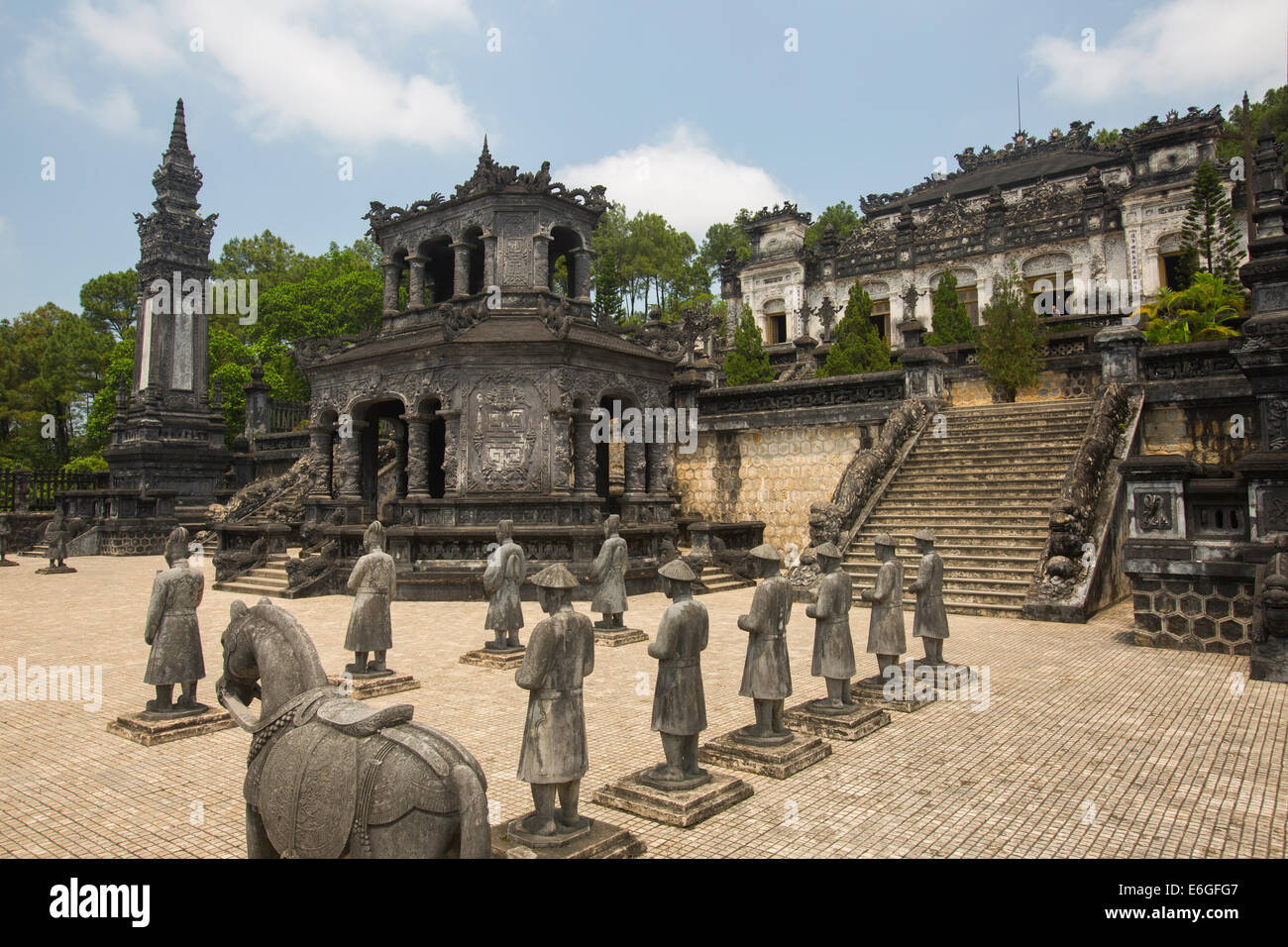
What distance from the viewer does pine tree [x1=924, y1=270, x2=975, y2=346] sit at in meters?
30.7

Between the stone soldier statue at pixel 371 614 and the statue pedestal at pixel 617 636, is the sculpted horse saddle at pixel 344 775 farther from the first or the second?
the statue pedestal at pixel 617 636

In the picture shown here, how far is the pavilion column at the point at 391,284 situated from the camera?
21281mm

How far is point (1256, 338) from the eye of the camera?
42.3 ft

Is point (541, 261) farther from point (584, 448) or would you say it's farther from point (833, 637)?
point (833, 637)

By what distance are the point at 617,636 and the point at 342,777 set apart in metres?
8.45

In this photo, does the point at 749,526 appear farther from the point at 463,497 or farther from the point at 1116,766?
the point at 1116,766

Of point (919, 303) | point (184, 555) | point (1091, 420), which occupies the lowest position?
point (184, 555)

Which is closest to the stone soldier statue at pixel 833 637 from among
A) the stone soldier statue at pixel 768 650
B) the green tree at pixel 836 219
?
the stone soldier statue at pixel 768 650

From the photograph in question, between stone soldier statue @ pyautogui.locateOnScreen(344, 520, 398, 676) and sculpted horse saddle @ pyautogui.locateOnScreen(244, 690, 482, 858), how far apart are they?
5644mm

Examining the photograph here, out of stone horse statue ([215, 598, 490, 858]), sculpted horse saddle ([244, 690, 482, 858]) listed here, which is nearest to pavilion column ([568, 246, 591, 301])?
stone horse statue ([215, 598, 490, 858])

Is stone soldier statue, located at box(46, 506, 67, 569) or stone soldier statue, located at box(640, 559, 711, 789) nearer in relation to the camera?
stone soldier statue, located at box(640, 559, 711, 789)

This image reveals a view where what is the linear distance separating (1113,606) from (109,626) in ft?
54.6

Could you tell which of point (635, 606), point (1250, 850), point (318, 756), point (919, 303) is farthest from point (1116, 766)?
point (919, 303)

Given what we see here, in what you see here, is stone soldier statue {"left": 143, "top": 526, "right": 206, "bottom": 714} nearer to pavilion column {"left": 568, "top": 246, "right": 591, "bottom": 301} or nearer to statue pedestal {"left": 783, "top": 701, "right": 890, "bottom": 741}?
statue pedestal {"left": 783, "top": 701, "right": 890, "bottom": 741}
